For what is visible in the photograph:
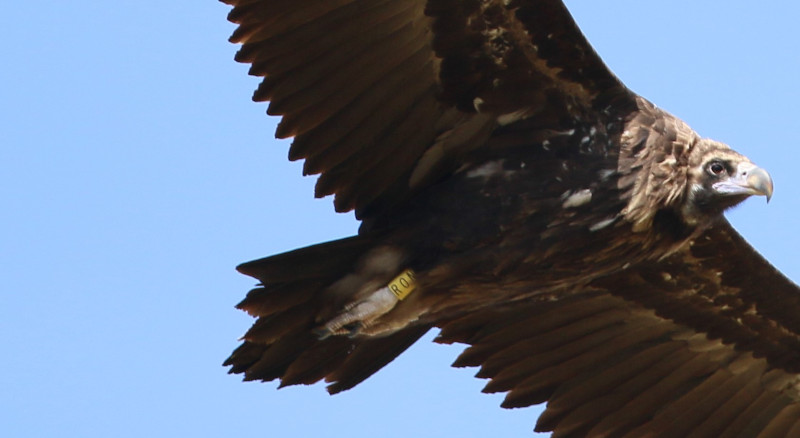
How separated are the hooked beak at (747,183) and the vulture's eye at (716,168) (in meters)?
0.06

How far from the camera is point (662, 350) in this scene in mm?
10844

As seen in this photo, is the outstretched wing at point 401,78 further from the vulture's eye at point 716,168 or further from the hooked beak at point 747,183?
the hooked beak at point 747,183

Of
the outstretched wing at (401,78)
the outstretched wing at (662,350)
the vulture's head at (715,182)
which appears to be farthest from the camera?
the outstretched wing at (662,350)

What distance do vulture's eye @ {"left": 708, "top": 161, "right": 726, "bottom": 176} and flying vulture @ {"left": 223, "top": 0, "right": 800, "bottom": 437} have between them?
0.8 inches

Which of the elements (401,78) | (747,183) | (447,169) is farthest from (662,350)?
(401,78)

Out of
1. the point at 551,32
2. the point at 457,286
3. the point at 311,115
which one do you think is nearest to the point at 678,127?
the point at 551,32

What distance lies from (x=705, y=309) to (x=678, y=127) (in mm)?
1979

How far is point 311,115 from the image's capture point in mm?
8859

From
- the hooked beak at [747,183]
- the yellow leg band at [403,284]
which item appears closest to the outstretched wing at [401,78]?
the yellow leg band at [403,284]

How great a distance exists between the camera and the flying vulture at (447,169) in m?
8.74

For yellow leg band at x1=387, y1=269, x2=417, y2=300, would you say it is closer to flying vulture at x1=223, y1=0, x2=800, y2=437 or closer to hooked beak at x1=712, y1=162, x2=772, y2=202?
flying vulture at x1=223, y1=0, x2=800, y2=437

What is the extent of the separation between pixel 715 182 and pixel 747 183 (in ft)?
0.65

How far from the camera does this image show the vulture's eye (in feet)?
29.7

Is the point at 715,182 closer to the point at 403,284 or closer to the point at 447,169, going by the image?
the point at 447,169
